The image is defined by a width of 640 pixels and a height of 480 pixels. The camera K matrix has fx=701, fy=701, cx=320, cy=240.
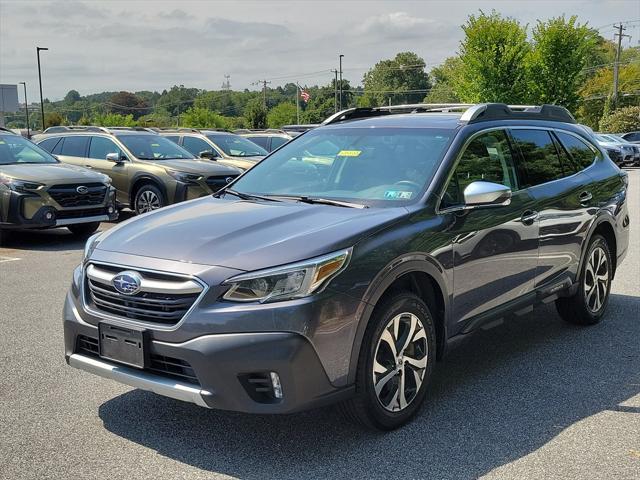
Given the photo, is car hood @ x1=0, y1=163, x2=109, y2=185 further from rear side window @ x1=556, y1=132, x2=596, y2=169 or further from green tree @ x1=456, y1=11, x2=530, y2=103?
green tree @ x1=456, y1=11, x2=530, y2=103

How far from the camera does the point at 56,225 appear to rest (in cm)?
1018

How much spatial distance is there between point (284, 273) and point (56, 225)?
306 inches

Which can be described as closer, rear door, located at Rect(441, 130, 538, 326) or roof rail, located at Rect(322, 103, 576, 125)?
rear door, located at Rect(441, 130, 538, 326)

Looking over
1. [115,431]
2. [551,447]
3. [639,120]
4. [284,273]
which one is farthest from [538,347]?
[639,120]

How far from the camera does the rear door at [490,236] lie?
14.0 ft

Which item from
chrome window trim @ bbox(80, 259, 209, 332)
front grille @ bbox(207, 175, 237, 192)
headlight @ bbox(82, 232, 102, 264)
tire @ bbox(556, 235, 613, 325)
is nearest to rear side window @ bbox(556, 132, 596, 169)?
tire @ bbox(556, 235, 613, 325)

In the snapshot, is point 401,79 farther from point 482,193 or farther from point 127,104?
point 482,193

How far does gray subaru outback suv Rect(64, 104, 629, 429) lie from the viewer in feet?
10.8

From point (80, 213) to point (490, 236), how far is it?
7.67 m

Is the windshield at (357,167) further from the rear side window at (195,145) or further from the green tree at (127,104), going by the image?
the green tree at (127,104)

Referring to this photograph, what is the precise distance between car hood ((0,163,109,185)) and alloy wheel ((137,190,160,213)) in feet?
4.86

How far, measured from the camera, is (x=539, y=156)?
5309 millimetres

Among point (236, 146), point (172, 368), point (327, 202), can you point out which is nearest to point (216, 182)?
point (236, 146)

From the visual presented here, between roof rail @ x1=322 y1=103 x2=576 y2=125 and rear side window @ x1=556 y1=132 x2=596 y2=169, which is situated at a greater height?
roof rail @ x1=322 y1=103 x2=576 y2=125
